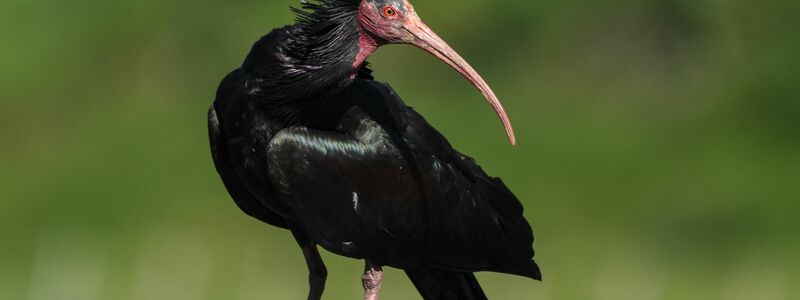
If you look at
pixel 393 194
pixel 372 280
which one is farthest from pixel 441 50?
pixel 372 280

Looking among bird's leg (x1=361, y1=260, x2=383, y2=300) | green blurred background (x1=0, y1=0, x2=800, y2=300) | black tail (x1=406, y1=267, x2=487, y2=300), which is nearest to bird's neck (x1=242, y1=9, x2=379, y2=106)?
bird's leg (x1=361, y1=260, x2=383, y2=300)

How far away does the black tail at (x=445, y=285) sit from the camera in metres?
13.6

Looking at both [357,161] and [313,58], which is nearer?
[313,58]

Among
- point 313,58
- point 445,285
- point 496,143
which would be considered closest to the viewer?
point 313,58

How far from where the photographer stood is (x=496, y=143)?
19703mm

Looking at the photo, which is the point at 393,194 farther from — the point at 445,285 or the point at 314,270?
the point at 314,270

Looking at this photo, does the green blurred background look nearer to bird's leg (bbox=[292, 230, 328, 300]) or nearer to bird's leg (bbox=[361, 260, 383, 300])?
bird's leg (bbox=[292, 230, 328, 300])

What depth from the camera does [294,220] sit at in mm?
13234

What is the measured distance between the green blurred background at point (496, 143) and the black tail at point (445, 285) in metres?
4.50

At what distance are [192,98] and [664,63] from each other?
3902 millimetres

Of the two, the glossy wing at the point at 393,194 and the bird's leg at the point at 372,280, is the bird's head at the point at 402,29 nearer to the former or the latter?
the glossy wing at the point at 393,194

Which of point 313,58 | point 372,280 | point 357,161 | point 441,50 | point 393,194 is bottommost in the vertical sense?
point 372,280

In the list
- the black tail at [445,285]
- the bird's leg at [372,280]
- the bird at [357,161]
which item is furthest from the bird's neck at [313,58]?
the black tail at [445,285]

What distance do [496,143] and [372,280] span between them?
6.39m
